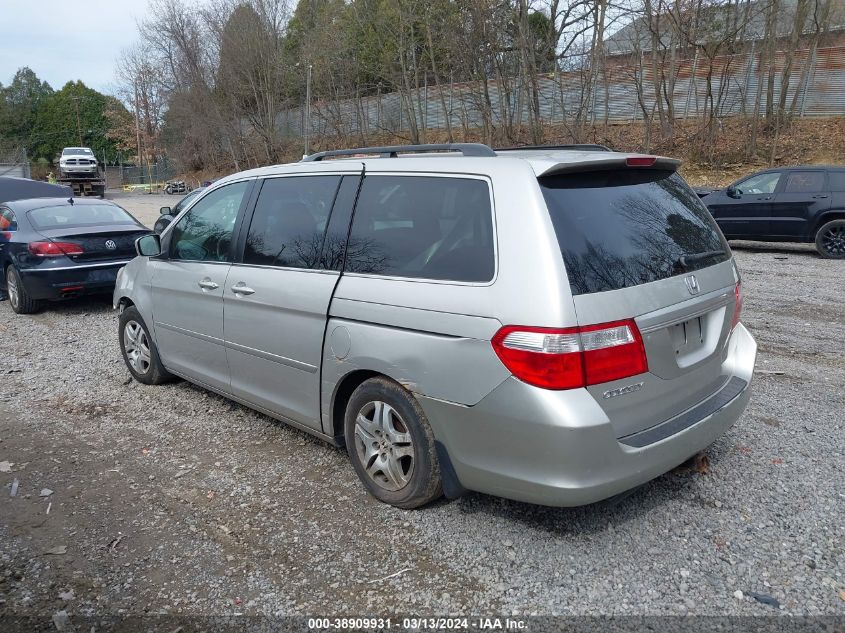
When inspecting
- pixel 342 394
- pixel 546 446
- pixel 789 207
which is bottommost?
pixel 342 394

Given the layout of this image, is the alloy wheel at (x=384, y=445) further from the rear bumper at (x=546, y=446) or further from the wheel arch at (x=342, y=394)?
the rear bumper at (x=546, y=446)

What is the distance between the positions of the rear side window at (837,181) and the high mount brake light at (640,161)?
10.5m

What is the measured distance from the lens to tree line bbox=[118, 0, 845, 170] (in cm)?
2306

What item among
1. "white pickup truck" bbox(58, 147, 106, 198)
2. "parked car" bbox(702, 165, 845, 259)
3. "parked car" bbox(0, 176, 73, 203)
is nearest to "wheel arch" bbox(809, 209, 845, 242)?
"parked car" bbox(702, 165, 845, 259)

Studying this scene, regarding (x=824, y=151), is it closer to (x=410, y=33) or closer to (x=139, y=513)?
(x=410, y=33)

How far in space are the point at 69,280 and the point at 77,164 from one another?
4133cm

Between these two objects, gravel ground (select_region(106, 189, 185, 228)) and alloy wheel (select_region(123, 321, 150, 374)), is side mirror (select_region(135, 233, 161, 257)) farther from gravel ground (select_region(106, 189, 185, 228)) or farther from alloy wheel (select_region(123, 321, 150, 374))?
gravel ground (select_region(106, 189, 185, 228))

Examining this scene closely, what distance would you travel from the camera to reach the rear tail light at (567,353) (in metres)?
2.70

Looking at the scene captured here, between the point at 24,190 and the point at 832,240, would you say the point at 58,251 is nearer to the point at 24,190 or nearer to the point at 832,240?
the point at 24,190

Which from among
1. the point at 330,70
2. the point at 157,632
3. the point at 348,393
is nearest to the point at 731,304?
the point at 348,393

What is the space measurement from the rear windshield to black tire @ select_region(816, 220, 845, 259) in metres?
11.6

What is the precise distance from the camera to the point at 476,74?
1085 inches

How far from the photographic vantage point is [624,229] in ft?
10.2

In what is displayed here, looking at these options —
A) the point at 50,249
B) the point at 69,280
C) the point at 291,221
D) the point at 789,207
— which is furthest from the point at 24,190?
the point at 789,207
